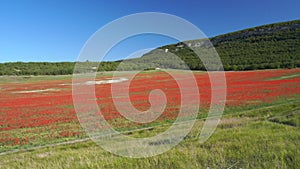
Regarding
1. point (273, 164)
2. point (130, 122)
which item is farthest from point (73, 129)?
point (273, 164)

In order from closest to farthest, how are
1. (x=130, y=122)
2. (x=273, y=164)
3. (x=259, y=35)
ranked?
(x=273, y=164) < (x=130, y=122) < (x=259, y=35)

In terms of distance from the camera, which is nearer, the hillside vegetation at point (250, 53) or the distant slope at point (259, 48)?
the distant slope at point (259, 48)

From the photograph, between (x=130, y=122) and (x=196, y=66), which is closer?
(x=130, y=122)

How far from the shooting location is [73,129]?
17.5 meters

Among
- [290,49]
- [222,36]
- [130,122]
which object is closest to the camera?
[130,122]

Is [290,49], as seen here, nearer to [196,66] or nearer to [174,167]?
[196,66]

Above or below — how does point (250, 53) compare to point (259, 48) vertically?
below

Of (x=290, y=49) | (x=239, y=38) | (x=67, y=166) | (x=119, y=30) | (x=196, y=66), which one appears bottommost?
(x=67, y=166)

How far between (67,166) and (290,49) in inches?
4976

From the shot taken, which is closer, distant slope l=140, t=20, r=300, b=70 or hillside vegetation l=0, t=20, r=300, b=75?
distant slope l=140, t=20, r=300, b=70

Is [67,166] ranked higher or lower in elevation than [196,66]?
lower

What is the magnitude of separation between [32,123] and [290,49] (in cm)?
11937

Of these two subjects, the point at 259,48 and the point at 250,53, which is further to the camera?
the point at 259,48

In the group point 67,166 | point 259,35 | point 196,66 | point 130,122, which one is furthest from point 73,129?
point 259,35
